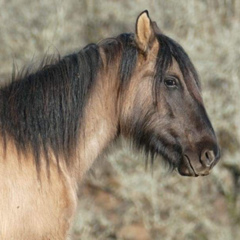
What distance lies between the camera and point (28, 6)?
847cm

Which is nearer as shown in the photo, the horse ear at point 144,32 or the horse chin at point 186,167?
the horse ear at point 144,32

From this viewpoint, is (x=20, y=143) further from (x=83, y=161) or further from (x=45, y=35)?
(x=45, y=35)

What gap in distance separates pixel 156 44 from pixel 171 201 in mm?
4386

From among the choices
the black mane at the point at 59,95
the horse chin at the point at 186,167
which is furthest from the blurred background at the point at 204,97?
the black mane at the point at 59,95

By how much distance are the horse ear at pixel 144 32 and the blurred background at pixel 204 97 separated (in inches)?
151

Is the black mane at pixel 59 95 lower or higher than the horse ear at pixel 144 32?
lower

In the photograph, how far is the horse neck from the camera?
14.9 feet

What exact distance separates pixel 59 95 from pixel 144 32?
768mm

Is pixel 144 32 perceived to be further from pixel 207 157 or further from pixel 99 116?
pixel 207 157

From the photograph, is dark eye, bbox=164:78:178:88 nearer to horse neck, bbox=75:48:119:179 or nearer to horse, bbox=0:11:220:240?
horse, bbox=0:11:220:240

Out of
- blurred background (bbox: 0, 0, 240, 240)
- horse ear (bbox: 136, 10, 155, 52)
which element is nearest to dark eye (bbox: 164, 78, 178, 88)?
horse ear (bbox: 136, 10, 155, 52)

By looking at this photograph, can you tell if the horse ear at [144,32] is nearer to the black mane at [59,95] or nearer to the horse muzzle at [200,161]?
the black mane at [59,95]

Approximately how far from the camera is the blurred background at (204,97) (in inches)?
333

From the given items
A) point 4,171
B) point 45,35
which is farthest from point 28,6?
point 4,171
